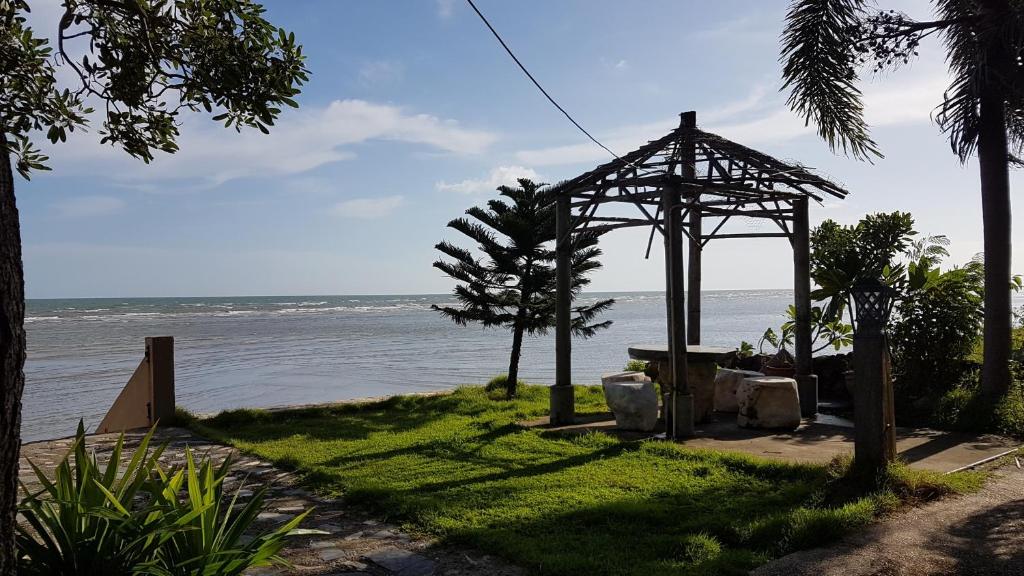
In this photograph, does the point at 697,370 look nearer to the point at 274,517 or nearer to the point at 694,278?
the point at 694,278

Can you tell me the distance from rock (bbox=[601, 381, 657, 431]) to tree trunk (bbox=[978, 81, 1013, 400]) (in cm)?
298

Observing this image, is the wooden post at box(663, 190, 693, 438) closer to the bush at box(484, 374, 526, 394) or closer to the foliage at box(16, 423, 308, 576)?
the bush at box(484, 374, 526, 394)

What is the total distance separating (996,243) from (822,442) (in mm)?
2564

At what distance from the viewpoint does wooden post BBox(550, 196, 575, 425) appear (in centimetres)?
669

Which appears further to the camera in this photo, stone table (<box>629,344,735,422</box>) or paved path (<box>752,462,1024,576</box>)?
stone table (<box>629,344,735,422</box>)

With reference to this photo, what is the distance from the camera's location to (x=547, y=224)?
9484mm

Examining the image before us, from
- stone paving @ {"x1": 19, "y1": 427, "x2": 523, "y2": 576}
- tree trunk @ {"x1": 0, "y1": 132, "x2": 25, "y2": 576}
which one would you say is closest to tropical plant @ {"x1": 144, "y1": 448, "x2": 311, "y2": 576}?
stone paving @ {"x1": 19, "y1": 427, "x2": 523, "y2": 576}

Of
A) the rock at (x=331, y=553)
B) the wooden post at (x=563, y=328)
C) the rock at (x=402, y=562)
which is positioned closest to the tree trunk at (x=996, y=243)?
the wooden post at (x=563, y=328)

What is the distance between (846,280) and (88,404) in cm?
1031

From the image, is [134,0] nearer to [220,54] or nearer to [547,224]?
[220,54]

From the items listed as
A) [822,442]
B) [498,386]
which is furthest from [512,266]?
[822,442]

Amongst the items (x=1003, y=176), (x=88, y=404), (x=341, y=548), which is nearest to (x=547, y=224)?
(x=1003, y=176)

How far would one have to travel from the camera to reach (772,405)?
251 inches

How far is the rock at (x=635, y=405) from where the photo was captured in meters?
6.29
